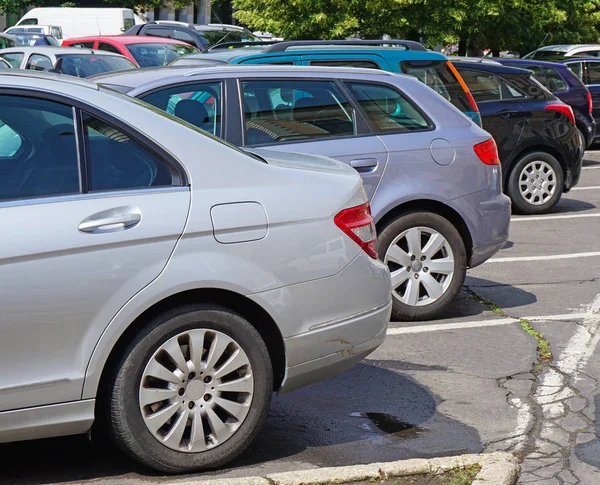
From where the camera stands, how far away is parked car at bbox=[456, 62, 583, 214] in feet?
40.8

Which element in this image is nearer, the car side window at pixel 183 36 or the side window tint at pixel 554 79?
the side window tint at pixel 554 79

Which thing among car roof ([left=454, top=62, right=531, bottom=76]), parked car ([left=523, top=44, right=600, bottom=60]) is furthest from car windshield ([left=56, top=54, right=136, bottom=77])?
parked car ([left=523, top=44, right=600, bottom=60])

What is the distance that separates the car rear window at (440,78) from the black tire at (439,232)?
105 inches

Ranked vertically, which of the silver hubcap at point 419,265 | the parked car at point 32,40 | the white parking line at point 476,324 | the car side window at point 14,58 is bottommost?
the parked car at point 32,40

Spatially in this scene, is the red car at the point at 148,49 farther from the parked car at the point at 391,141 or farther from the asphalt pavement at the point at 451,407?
the parked car at the point at 391,141

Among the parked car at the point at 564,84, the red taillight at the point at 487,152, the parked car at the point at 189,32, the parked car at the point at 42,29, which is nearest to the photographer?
the red taillight at the point at 487,152

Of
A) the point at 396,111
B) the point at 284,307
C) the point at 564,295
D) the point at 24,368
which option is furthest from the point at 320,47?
the point at 24,368

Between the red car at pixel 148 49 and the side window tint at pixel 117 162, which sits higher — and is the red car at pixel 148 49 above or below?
below

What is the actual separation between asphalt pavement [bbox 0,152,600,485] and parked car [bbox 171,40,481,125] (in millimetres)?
2341

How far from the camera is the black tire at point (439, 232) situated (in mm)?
7379

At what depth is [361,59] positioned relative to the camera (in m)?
9.58

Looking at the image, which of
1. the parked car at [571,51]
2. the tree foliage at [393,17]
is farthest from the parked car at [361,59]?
the tree foliage at [393,17]

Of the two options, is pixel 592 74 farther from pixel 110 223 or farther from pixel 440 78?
pixel 110 223

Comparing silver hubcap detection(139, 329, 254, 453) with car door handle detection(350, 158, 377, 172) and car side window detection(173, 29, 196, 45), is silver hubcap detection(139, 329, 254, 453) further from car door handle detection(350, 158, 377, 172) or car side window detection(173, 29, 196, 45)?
car side window detection(173, 29, 196, 45)
